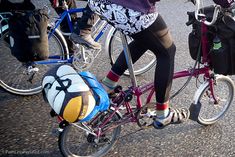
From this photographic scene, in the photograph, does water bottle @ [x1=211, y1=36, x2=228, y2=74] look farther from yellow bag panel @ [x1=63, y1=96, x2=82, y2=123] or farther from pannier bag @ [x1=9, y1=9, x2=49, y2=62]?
pannier bag @ [x1=9, y1=9, x2=49, y2=62]

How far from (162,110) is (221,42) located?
2.45 feet

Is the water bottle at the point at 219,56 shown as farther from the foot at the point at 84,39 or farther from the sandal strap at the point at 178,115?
the foot at the point at 84,39

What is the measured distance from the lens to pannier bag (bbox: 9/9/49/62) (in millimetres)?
2945

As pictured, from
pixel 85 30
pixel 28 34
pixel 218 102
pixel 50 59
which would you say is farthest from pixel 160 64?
pixel 50 59

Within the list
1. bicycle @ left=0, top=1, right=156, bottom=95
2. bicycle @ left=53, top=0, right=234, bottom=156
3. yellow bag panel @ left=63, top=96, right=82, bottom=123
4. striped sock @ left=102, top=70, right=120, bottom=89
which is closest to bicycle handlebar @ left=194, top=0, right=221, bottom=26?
bicycle @ left=53, top=0, right=234, bottom=156

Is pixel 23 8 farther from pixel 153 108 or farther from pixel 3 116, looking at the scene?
pixel 153 108

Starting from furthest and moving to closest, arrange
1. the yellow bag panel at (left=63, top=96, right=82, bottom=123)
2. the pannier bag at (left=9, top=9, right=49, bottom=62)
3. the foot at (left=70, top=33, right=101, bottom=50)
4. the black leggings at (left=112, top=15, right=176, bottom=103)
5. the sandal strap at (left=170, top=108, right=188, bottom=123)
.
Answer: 1. the foot at (left=70, top=33, right=101, bottom=50)
2. the pannier bag at (left=9, top=9, right=49, bottom=62)
3. the sandal strap at (left=170, top=108, right=188, bottom=123)
4. the black leggings at (left=112, top=15, right=176, bottom=103)
5. the yellow bag panel at (left=63, top=96, right=82, bottom=123)

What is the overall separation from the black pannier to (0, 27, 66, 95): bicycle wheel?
1.53 m

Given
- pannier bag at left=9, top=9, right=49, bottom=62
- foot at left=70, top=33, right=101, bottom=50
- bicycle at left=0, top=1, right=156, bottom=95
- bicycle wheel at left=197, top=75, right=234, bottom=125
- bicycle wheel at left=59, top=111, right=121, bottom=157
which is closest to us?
bicycle wheel at left=59, top=111, right=121, bottom=157

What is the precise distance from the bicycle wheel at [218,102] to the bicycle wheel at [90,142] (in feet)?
3.06

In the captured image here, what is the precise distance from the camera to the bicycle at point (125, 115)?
8.62 feet

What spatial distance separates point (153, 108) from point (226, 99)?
98 centimetres

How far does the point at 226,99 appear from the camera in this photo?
11.1 feet

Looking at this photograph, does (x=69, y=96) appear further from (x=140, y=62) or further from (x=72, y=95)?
(x=140, y=62)
